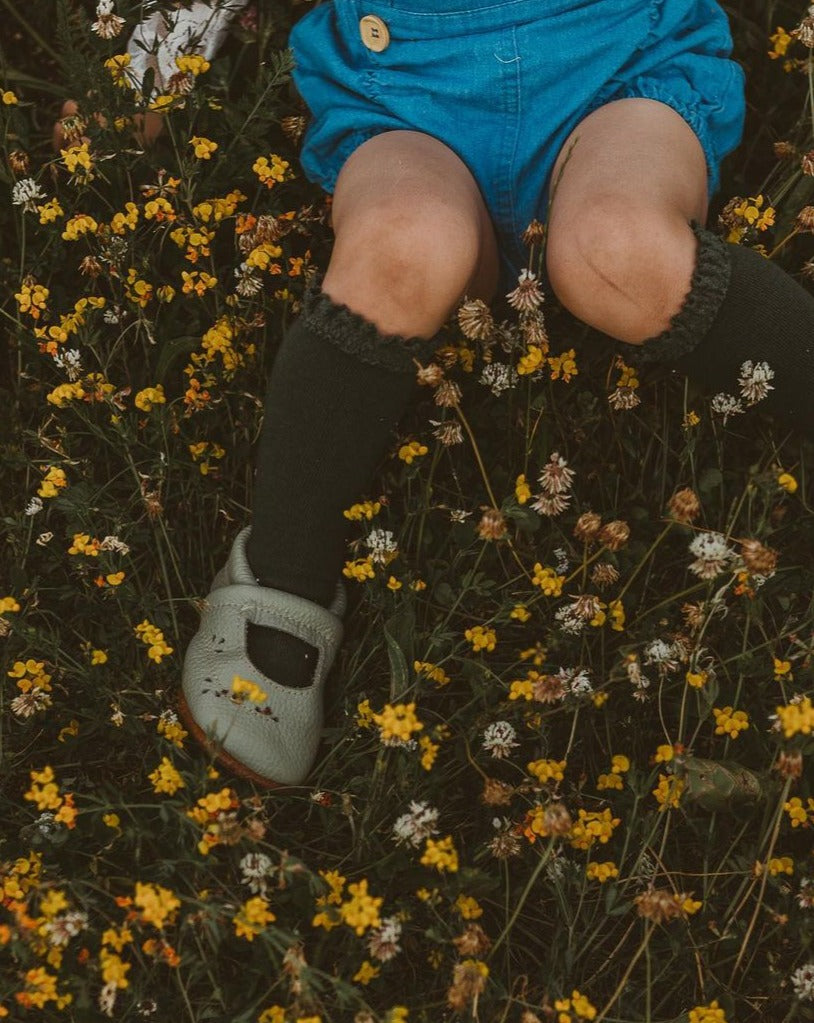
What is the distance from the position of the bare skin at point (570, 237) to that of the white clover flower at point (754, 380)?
0.51 feet

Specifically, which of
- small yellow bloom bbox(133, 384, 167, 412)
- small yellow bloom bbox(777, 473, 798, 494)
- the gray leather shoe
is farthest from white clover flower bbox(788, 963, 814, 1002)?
small yellow bloom bbox(133, 384, 167, 412)

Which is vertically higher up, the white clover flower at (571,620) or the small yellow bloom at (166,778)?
the white clover flower at (571,620)

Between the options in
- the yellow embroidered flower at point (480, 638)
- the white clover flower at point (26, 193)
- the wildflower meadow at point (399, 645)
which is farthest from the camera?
the white clover flower at point (26, 193)

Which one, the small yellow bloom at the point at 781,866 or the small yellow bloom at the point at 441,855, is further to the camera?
the small yellow bloom at the point at 781,866

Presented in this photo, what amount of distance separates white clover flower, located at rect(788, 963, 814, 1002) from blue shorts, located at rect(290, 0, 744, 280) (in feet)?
3.98

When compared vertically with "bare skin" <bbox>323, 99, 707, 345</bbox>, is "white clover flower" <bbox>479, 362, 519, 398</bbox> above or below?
below

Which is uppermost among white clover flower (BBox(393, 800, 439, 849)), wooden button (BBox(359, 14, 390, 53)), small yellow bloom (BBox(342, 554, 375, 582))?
wooden button (BBox(359, 14, 390, 53))

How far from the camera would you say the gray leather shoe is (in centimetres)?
166

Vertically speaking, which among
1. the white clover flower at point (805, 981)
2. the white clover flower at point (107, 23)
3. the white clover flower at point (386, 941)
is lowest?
the white clover flower at point (805, 981)

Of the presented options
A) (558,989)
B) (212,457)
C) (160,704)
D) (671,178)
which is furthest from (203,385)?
(558,989)

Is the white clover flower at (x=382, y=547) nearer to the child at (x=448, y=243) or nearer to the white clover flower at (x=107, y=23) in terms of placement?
the child at (x=448, y=243)

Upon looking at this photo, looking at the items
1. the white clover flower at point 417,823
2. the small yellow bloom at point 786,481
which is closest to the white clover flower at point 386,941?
the white clover flower at point 417,823

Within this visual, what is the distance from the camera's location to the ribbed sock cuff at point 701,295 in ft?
5.08

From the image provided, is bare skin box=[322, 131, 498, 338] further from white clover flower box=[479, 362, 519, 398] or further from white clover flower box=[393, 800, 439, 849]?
white clover flower box=[393, 800, 439, 849]
